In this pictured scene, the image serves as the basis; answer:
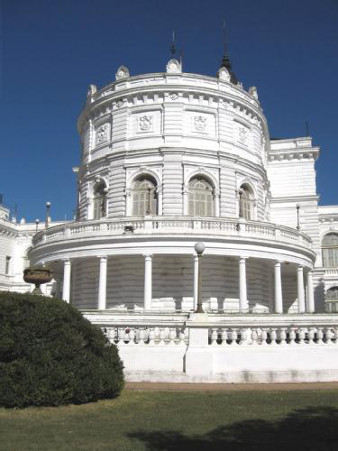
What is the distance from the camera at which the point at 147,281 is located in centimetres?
2791

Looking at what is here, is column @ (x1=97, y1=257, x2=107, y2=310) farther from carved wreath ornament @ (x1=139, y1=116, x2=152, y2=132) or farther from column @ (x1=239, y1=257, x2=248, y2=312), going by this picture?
carved wreath ornament @ (x1=139, y1=116, x2=152, y2=132)

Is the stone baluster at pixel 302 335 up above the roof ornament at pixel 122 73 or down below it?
below

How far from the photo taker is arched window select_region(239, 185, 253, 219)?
3794 centimetres

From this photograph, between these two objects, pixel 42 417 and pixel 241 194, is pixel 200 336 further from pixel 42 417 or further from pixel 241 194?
pixel 241 194

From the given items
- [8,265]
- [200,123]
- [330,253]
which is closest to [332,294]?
[330,253]

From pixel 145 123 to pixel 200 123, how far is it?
13.0 feet

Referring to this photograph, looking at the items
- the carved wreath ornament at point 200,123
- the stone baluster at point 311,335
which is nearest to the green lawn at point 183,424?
the stone baluster at point 311,335

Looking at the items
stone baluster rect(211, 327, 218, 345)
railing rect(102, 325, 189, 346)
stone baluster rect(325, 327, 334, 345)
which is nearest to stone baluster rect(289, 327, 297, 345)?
stone baluster rect(325, 327, 334, 345)

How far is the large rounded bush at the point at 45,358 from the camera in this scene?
10.7 m

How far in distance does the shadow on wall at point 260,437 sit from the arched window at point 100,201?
29.3 metres

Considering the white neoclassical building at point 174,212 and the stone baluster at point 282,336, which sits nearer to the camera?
the stone baluster at point 282,336

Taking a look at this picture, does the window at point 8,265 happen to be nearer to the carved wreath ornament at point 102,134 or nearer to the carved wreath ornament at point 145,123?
the carved wreath ornament at point 102,134

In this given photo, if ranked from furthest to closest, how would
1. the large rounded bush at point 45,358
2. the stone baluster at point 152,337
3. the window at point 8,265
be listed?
1. the window at point 8,265
2. the stone baluster at point 152,337
3. the large rounded bush at point 45,358

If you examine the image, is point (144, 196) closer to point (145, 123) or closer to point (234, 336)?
point (145, 123)
